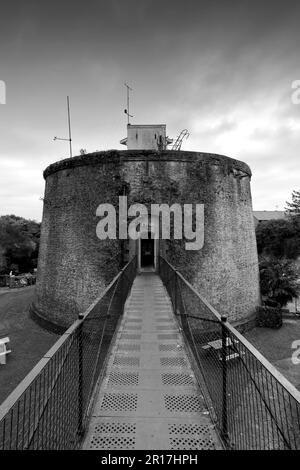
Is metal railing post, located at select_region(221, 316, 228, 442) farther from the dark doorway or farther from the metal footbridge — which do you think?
the dark doorway

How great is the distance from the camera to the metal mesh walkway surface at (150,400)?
115 inches

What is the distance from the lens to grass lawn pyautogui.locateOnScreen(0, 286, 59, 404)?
8.90 meters

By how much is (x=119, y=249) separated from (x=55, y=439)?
9.51 meters

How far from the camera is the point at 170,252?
39.1ft

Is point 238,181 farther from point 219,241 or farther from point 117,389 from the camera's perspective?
point 117,389

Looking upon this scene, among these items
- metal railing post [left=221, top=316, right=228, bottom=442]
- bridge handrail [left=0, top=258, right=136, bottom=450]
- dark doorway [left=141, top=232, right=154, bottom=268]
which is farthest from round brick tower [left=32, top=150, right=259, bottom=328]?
metal railing post [left=221, top=316, right=228, bottom=442]

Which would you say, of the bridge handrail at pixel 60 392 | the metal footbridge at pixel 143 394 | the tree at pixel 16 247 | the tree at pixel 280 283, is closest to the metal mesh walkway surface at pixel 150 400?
the metal footbridge at pixel 143 394

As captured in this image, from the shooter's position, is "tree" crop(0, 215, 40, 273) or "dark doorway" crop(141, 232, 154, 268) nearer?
"dark doorway" crop(141, 232, 154, 268)

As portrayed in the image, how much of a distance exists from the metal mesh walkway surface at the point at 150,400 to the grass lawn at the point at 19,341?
513cm

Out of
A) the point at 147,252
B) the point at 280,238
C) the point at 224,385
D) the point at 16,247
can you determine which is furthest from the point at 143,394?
the point at 16,247

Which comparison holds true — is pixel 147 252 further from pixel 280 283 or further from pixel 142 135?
pixel 280 283

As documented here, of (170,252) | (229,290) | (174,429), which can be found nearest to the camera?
(174,429)
